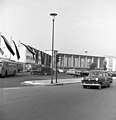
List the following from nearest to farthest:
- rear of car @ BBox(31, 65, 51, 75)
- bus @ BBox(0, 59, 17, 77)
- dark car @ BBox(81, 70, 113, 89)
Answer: dark car @ BBox(81, 70, 113, 89) → bus @ BBox(0, 59, 17, 77) → rear of car @ BBox(31, 65, 51, 75)

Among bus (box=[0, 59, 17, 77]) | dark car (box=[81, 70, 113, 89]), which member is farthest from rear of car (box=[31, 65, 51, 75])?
dark car (box=[81, 70, 113, 89])

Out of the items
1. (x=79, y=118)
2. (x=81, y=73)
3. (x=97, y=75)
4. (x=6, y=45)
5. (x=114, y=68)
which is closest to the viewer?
(x=6, y=45)

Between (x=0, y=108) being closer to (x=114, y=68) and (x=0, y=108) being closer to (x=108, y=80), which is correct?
(x=108, y=80)

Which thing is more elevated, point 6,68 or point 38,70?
point 6,68

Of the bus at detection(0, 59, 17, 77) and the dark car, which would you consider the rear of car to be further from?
the dark car

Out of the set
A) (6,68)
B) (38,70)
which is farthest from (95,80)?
(38,70)

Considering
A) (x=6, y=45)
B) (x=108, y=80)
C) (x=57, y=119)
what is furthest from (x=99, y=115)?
(x=108, y=80)

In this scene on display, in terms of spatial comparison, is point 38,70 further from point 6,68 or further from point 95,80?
point 95,80

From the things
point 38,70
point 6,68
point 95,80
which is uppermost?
point 6,68

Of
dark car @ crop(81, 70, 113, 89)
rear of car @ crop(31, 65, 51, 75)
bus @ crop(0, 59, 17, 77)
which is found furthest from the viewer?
rear of car @ crop(31, 65, 51, 75)

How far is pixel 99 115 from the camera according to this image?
887 centimetres

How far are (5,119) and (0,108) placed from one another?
153 cm

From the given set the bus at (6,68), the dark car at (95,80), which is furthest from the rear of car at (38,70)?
the dark car at (95,80)

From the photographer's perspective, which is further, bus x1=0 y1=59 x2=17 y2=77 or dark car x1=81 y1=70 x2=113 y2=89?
bus x1=0 y1=59 x2=17 y2=77
